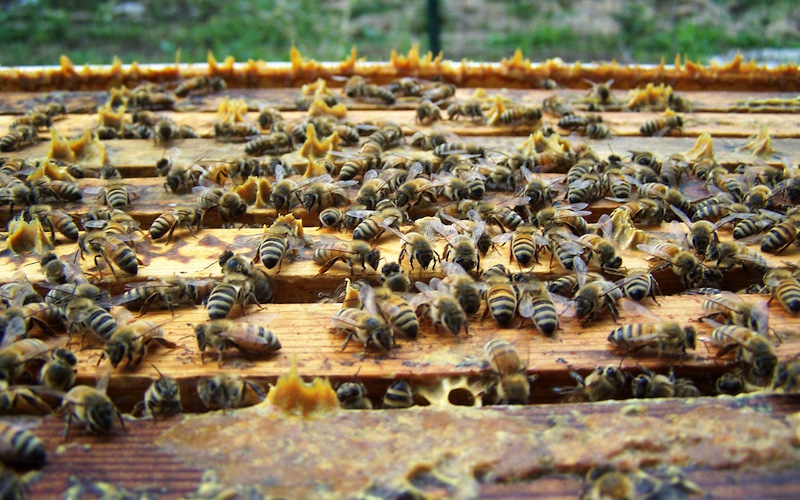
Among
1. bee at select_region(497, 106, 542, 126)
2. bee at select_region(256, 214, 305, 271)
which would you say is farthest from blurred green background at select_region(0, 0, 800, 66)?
bee at select_region(256, 214, 305, 271)

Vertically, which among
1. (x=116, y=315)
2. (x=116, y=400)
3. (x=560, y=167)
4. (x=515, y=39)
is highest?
(x=515, y=39)

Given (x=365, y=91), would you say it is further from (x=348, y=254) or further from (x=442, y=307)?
(x=442, y=307)

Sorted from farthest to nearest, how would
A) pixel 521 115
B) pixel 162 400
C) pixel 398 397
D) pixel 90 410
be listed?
pixel 521 115 < pixel 398 397 < pixel 162 400 < pixel 90 410

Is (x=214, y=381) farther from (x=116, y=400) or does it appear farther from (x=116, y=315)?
(x=116, y=315)

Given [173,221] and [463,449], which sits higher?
[173,221]

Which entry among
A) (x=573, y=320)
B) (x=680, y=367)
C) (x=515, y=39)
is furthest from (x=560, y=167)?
(x=515, y=39)

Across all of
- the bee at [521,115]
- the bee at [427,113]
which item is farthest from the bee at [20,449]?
the bee at [521,115]

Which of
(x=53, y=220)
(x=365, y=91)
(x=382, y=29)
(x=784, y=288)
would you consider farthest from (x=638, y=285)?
(x=382, y=29)
